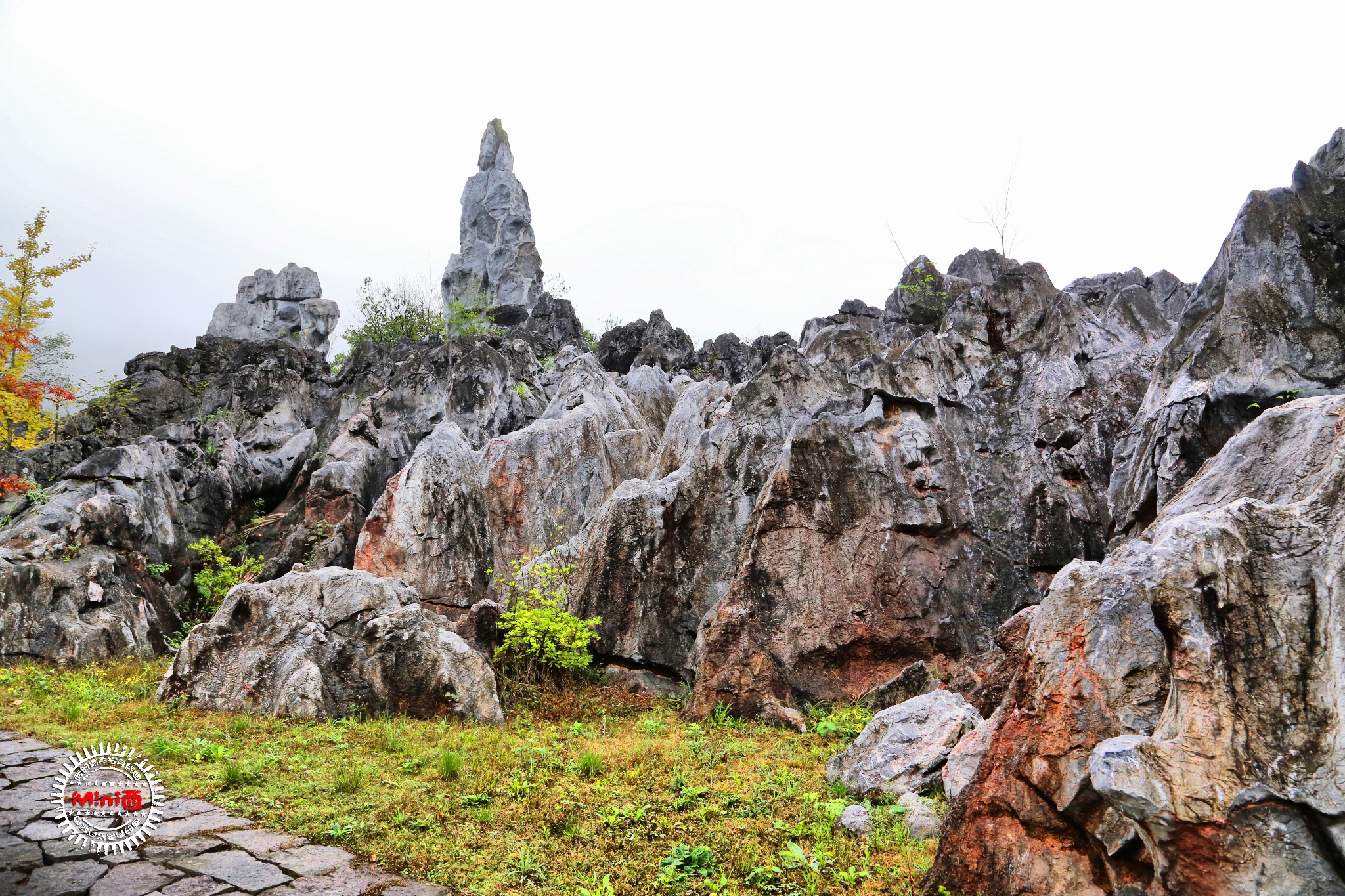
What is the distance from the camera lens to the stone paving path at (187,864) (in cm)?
530

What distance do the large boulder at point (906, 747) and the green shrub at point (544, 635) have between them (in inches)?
216

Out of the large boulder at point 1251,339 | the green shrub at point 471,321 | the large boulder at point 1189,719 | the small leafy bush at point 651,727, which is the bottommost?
the small leafy bush at point 651,727

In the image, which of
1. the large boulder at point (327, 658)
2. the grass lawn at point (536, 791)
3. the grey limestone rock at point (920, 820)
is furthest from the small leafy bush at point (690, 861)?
the large boulder at point (327, 658)

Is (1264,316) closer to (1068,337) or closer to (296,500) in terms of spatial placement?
(1068,337)

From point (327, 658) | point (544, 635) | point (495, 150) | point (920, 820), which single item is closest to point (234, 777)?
point (327, 658)

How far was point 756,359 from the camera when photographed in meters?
30.4

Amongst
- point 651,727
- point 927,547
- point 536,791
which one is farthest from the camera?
point 927,547

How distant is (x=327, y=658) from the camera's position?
10.7m

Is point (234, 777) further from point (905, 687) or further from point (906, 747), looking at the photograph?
point (905, 687)

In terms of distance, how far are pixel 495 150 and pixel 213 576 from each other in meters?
45.4

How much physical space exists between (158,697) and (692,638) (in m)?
7.99

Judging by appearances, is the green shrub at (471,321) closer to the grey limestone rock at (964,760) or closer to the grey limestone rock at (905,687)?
the grey limestone rock at (905,687)

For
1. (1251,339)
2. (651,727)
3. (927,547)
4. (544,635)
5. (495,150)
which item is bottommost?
(651,727)

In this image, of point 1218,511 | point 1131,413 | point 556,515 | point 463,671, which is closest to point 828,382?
point 1131,413
